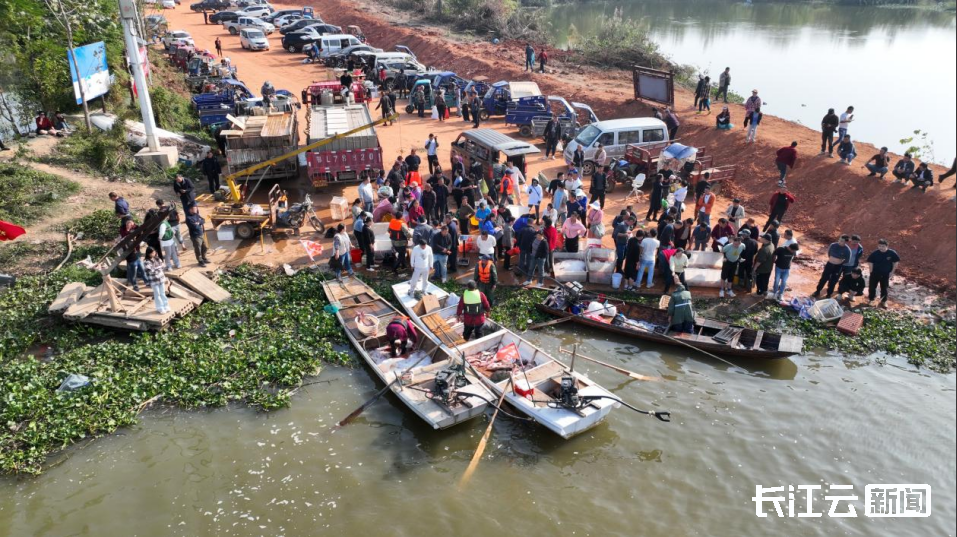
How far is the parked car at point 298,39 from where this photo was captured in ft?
133

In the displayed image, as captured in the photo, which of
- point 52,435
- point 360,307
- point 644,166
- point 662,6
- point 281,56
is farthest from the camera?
point 662,6

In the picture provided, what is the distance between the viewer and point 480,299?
1177 cm

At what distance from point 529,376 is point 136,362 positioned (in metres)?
7.12

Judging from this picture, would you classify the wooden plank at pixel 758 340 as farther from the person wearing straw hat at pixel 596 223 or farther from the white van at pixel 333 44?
the white van at pixel 333 44

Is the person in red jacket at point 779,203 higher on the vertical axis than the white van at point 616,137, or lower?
lower

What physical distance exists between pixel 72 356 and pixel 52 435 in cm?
208

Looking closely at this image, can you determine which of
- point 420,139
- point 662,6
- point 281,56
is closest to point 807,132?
point 420,139

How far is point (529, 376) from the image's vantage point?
1088 cm

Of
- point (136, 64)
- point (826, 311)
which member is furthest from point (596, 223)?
point (136, 64)

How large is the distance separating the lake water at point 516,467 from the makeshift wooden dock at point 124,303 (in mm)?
2420

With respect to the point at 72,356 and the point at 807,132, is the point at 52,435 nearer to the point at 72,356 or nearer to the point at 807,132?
the point at 72,356

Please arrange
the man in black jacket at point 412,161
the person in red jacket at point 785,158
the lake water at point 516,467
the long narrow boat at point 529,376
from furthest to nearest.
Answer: the person in red jacket at point 785,158 → the man in black jacket at point 412,161 → the long narrow boat at point 529,376 → the lake water at point 516,467

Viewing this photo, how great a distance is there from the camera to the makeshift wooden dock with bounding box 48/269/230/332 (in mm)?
12258

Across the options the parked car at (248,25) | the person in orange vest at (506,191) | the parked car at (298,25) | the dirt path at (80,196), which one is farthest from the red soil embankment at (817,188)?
the parked car at (248,25)
